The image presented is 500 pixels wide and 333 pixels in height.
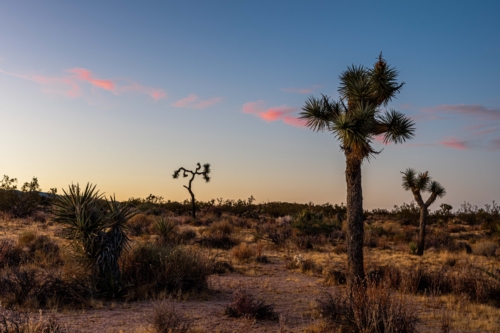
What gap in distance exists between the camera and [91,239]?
10.3 metres

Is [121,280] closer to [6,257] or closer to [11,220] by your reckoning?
[6,257]

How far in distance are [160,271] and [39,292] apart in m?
2.94

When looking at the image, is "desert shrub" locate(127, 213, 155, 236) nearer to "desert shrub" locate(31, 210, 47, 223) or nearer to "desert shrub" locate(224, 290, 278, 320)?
"desert shrub" locate(31, 210, 47, 223)

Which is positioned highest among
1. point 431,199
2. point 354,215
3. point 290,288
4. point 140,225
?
point 431,199

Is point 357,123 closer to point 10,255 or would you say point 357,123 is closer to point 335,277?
point 335,277

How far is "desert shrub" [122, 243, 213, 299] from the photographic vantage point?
11.0 m

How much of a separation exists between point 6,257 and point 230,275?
7.07 metres

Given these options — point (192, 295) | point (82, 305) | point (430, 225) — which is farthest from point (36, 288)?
point (430, 225)

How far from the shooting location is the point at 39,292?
9.47 m

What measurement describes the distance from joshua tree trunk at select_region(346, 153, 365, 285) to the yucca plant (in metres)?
6.08

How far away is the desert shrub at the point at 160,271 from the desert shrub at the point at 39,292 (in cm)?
125

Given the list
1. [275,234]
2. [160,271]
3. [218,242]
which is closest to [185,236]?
[218,242]

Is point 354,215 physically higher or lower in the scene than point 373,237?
higher

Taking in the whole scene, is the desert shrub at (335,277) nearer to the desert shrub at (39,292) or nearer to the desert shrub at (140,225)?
the desert shrub at (39,292)
